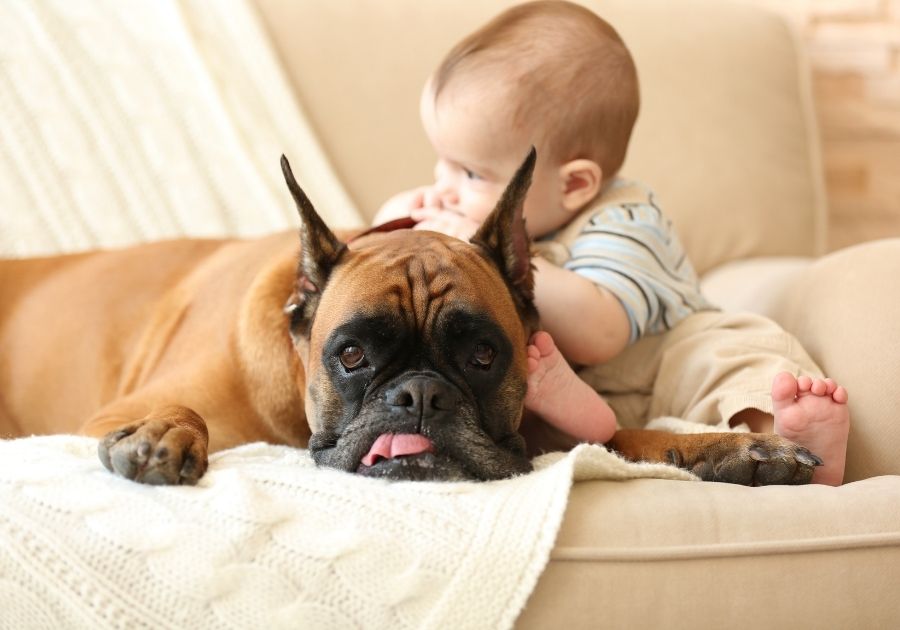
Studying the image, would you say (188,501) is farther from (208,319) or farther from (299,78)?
(299,78)

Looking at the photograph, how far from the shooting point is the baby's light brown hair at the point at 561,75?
6.82 feet

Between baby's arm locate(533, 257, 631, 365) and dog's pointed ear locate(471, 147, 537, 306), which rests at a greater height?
dog's pointed ear locate(471, 147, 537, 306)

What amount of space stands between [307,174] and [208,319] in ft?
3.07

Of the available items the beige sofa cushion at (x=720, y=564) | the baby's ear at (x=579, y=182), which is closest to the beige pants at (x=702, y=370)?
the baby's ear at (x=579, y=182)

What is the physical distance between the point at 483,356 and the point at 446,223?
1.57 ft

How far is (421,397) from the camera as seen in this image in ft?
4.99

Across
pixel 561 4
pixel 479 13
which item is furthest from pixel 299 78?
pixel 561 4

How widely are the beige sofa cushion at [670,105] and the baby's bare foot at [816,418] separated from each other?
5.04 feet

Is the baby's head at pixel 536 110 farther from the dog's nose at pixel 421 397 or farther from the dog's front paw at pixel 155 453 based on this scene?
the dog's front paw at pixel 155 453

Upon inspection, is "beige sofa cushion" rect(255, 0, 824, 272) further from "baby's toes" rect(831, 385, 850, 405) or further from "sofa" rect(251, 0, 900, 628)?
"baby's toes" rect(831, 385, 850, 405)

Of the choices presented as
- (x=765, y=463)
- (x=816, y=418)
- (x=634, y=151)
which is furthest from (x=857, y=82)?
(x=765, y=463)

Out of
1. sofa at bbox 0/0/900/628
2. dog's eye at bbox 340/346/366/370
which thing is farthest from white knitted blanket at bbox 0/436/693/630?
sofa at bbox 0/0/900/628

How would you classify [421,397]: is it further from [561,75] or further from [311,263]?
[561,75]

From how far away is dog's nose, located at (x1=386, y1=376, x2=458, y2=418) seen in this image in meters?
1.52
